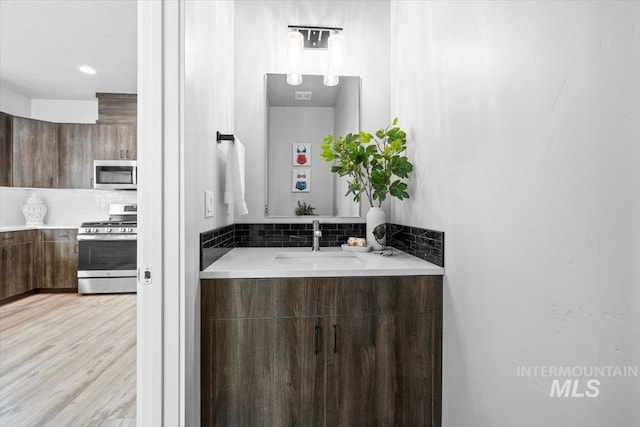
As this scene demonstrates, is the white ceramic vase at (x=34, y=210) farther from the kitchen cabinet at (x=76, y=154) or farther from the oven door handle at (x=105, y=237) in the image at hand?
the oven door handle at (x=105, y=237)

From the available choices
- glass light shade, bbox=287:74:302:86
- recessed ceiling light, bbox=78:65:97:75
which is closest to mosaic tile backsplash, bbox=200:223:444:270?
glass light shade, bbox=287:74:302:86

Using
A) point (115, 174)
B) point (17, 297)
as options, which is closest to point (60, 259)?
point (17, 297)

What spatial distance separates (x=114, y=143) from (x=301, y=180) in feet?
11.9

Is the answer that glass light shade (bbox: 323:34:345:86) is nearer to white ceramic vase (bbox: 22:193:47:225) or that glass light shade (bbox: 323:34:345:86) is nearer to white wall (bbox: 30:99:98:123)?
white wall (bbox: 30:99:98:123)

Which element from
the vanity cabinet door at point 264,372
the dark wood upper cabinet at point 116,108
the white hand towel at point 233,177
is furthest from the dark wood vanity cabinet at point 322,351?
the dark wood upper cabinet at point 116,108

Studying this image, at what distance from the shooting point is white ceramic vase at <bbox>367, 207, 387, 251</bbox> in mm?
2057

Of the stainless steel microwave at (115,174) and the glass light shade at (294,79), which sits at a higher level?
the glass light shade at (294,79)

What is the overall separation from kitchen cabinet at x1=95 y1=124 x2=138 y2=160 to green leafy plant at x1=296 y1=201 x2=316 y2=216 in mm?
3421

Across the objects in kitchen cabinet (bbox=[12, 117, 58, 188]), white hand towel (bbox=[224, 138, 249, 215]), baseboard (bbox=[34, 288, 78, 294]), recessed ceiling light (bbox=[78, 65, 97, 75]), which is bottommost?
baseboard (bbox=[34, 288, 78, 294])

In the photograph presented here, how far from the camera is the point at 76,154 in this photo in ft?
15.5

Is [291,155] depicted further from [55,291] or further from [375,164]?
[55,291]

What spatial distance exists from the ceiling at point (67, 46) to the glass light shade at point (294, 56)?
5.04 ft

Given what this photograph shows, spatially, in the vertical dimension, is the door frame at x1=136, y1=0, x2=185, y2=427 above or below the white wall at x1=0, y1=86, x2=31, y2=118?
below

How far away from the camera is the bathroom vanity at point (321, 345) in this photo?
1.44 metres
